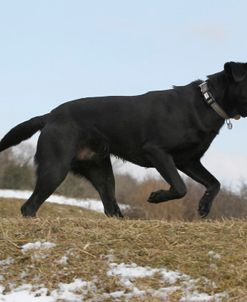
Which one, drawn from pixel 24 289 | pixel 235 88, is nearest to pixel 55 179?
pixel 235 88

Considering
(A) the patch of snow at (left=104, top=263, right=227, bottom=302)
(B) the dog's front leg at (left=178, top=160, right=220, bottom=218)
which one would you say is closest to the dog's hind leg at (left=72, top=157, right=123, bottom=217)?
(B) the dog's front leg at (left=178, top=160, right=220, bottom=218)

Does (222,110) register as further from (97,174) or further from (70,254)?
(70,254)

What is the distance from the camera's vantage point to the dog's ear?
26.9 ft

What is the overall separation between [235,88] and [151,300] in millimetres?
4408

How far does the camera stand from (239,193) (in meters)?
27.2

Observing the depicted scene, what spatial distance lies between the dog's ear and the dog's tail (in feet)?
7.91

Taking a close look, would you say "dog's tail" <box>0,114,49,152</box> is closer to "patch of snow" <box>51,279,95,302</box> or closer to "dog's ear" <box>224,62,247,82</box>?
"dog's ear" <box>224,62,247,82</box>

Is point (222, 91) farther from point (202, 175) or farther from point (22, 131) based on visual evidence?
point (22, 131)

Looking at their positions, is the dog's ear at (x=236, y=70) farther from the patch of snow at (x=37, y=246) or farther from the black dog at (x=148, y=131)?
the patch of snow at (x=37, y=246)

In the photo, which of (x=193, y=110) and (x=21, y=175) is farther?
(x=21, y=175)

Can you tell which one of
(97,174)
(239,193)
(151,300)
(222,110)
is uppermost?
(222,110)

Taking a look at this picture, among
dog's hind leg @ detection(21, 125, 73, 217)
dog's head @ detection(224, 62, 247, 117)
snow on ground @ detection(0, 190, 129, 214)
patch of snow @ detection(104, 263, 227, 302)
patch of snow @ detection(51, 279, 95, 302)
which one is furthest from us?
snow on ground @ detection(0, 190, 129, 214)

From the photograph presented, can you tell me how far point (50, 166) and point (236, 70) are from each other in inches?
104

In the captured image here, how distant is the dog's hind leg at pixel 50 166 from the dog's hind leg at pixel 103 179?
1.98ft
